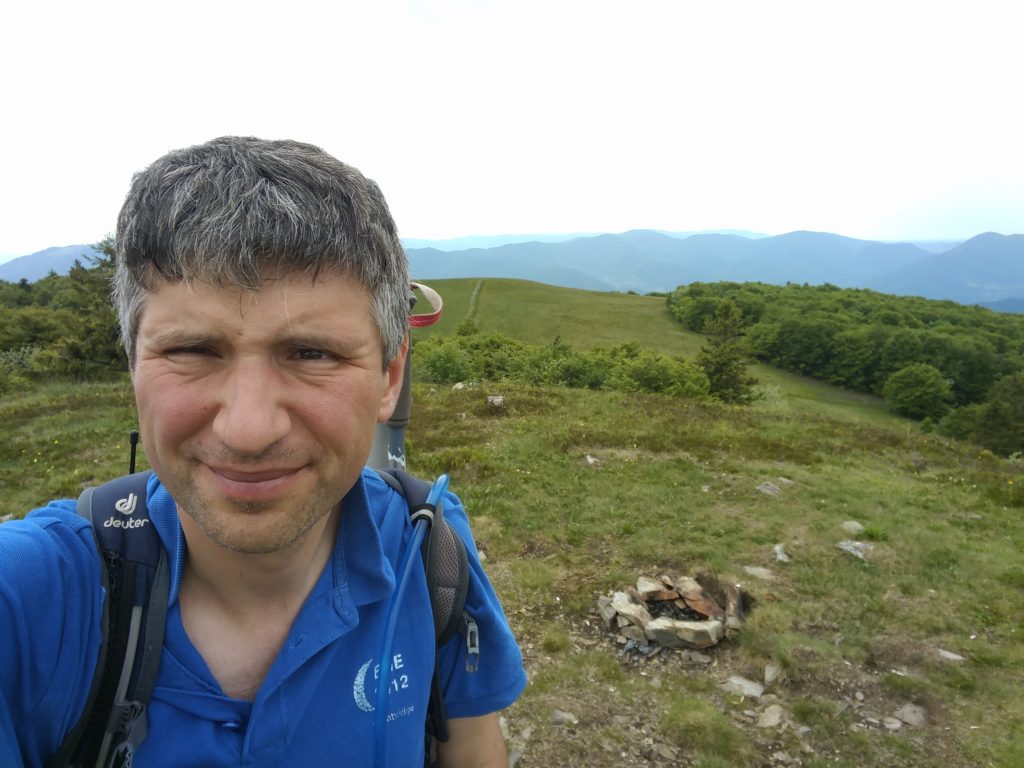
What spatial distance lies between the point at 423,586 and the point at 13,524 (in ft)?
3.67

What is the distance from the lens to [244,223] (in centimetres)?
137

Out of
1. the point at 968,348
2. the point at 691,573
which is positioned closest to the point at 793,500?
the point at 691,573

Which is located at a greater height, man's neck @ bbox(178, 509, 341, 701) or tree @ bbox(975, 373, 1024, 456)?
man's neck @ bbox(178, 509, 341, 701)

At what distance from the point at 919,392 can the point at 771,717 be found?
66.5 m

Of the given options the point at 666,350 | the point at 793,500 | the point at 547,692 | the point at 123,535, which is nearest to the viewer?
the point at 123,535

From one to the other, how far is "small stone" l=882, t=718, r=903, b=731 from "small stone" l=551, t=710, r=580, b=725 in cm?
286

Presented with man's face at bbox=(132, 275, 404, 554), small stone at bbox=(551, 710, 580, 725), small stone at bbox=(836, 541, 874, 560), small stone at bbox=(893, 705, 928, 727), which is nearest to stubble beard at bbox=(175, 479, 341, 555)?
man's face at bbox=(132, 275, 404, 554)

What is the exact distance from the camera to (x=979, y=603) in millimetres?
7242

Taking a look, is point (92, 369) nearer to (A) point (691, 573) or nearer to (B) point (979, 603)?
(A) point (691, 573)

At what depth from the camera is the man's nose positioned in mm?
1363

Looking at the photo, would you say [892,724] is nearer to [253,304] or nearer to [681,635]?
[681,635]

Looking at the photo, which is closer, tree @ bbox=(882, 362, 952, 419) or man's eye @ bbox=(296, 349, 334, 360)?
man's eye @ bbox=(296, 349, 334, 360)

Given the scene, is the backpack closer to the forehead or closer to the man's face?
the man's face

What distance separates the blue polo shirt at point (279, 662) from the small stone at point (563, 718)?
3.57m
